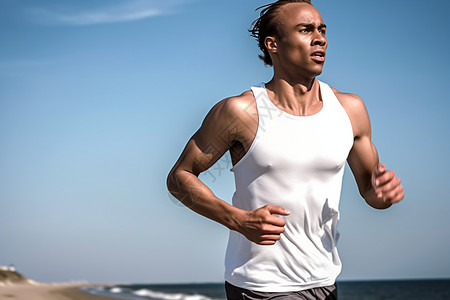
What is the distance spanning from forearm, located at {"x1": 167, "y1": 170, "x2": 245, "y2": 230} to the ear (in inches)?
33.5

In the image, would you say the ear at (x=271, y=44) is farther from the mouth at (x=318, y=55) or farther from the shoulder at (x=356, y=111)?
the shoulder at (x=356, y=111)

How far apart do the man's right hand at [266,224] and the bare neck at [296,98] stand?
0.74m

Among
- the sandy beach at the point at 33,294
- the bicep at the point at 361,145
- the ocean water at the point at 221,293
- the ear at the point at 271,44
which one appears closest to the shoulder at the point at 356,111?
the bicep at the point at 361,145

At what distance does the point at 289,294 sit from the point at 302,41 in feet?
4.46

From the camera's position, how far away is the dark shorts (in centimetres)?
302

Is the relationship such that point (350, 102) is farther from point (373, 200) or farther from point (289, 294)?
point (289, 294)

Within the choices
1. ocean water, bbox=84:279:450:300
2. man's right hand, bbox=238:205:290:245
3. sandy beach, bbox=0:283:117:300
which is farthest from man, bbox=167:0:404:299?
ocean water, bbox=84:279:450:300

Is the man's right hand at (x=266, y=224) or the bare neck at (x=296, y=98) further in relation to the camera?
the bare neck at (x=296, y=98)

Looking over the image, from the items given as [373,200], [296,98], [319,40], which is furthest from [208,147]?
[373,200]

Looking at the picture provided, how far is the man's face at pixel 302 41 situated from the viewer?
10.2 ft

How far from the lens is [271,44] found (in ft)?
10.8

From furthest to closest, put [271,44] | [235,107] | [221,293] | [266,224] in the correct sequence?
[221,293], [271,44], [235,107], [266,224]

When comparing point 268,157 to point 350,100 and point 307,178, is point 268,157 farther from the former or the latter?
point 350,100

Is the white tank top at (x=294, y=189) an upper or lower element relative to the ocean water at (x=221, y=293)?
upper
